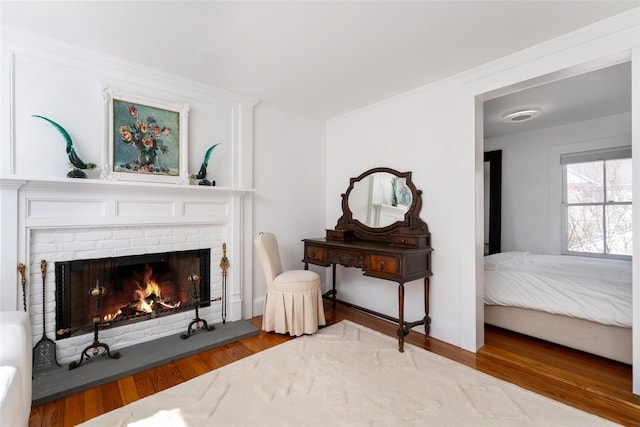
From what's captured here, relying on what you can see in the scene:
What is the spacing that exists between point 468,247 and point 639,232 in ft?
3.40

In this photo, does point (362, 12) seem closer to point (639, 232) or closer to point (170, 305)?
point (639, 232)

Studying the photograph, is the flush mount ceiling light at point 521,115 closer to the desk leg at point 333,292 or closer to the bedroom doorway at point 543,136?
the bedroom doorway at point 543,136

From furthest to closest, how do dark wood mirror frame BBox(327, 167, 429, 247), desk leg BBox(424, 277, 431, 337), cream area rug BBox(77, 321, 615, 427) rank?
dark wood mirror frame BBox(327, 167, 429, 247) → desk leg BBox(424, 277, 431, 337) → cream area rug BBox(77, 321, 615, 427)

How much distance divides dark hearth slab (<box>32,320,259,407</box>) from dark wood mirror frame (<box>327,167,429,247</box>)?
1.50 meters

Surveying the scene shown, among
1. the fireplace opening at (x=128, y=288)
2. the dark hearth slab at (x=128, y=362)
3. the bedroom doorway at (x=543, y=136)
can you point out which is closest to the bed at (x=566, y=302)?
the bedroom doorway at (x=543, y=136)

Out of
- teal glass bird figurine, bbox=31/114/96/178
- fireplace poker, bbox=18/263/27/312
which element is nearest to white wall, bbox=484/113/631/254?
teal glass bird figurine, bbox=31/114/96/178

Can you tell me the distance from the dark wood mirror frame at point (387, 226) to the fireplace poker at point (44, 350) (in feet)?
8.30

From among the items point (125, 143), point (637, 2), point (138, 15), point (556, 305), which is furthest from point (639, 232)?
point (125, 143)

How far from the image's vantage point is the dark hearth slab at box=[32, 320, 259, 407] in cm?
192

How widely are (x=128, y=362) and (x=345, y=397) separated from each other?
167 centimetres

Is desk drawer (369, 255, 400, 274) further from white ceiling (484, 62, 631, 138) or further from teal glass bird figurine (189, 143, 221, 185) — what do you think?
white ceiling (484, 62, 631, 138)

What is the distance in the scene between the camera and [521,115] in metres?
3.49

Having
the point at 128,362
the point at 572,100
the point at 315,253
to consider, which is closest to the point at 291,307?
the point at 315,253

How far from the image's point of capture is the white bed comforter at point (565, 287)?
232 centimetres
